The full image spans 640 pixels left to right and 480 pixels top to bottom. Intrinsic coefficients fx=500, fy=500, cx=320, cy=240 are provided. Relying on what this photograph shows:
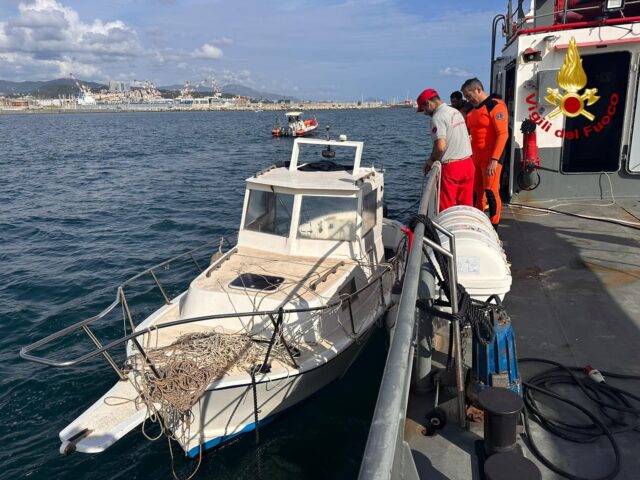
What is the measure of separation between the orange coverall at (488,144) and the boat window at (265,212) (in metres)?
2.94

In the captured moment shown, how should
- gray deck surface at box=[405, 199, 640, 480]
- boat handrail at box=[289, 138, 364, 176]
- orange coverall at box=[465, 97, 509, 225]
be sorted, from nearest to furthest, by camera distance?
gray deck surface at box=[405, 199, 640, 480]
orange coverall at box=[465, 97, 509, 225]
boat handrail at box=[289, 138, 364, 176]

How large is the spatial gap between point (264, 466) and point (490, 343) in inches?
138

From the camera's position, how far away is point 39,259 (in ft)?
44.0

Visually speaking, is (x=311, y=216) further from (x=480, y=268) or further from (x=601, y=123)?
(x=601, y=123)

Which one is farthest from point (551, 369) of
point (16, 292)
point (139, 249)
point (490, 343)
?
point (139, 249)

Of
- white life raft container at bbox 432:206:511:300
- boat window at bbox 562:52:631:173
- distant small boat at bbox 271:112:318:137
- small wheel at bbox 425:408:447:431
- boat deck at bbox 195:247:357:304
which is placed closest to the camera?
small wheel at bbox 425:408:447:431

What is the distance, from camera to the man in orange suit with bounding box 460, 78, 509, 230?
22.4ft

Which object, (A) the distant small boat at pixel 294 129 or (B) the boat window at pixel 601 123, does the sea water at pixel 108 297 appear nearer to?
(B) the boat window at pixel 601 123

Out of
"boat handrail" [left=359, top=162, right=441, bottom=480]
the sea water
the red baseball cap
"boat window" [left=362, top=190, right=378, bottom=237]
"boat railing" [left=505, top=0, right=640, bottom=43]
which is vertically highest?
"boat railing" [left=505, top=0, right=640, bottom=43]

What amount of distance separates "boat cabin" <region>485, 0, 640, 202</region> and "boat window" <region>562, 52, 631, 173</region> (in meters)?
0.01

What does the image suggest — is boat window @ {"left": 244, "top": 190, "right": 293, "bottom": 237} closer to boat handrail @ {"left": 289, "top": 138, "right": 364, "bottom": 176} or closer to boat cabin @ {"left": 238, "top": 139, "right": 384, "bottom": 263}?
boat cabin @ {"left": 238, "top": 139, "right": 384, "bottom": 263}

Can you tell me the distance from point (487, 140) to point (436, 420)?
5092 millimetres

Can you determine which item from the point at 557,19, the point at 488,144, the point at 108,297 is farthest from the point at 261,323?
the point at 557,19

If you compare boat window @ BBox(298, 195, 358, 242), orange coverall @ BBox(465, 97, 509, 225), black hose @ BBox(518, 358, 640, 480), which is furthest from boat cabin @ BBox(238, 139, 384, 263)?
black hose @ BBox(518, 358, 640, 480)
